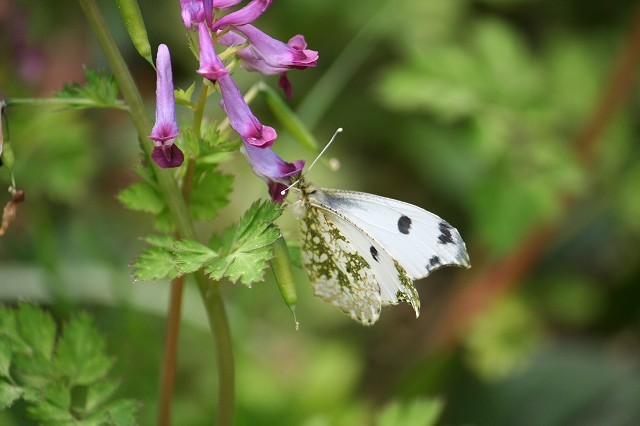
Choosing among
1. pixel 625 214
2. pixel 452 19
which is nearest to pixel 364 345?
pixel 625 214

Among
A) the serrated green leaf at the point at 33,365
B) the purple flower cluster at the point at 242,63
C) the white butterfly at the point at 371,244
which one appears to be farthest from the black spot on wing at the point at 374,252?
the serrated green leaf at the point at 33,365

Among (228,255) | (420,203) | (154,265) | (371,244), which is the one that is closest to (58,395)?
(154,265)

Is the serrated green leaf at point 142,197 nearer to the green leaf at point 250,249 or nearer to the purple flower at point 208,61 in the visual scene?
the green leaf at point 250,249

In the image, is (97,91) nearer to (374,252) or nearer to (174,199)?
(174,199)

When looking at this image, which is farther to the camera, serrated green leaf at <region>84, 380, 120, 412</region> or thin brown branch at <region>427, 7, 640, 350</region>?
thin brown branch at <region>427, 7, 640, 350</region>

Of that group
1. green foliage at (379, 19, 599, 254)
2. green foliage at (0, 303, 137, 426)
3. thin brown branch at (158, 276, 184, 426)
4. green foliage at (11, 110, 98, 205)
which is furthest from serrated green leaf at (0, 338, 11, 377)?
green foliage at (379, 19, 599, 254)

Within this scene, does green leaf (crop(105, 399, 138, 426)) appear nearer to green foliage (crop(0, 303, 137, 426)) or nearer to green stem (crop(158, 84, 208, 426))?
green foliage (crop(0, 303, 137, 426))

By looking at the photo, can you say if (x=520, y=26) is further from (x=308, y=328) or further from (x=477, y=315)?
(x=308, y=328)

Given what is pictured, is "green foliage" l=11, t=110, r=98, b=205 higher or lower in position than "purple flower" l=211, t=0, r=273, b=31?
lower
